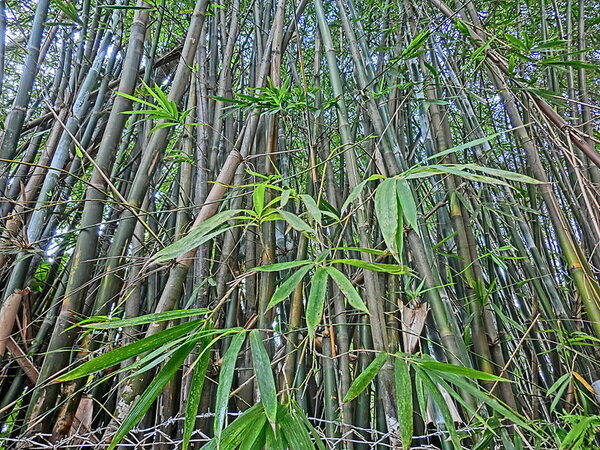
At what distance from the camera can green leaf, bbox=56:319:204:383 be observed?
0.57 m

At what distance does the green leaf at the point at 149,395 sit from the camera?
23.0 inches

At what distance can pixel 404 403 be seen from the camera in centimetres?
60

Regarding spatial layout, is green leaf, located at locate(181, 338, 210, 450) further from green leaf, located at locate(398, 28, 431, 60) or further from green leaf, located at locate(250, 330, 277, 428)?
green leaf, located at locate(398, 28, 431, 60)

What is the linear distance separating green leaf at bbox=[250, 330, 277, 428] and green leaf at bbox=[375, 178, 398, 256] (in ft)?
0.75

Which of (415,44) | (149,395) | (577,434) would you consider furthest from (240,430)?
(415,44)

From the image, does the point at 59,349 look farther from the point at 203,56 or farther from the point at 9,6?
the point at 9,6

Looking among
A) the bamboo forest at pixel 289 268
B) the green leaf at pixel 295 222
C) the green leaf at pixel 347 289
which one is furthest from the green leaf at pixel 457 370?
the green leaf at pixel 295 222

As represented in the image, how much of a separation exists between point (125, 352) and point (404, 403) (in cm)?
40

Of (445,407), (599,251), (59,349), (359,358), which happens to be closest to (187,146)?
(59,349)

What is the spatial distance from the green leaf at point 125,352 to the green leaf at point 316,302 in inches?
7.2

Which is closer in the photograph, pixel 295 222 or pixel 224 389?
pixel 224 389

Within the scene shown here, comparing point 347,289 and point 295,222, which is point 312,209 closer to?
point 295,222

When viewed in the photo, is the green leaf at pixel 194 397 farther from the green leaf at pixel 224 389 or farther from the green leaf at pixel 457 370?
the green leaf at pixel 457 370

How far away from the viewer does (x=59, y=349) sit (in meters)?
0.97
